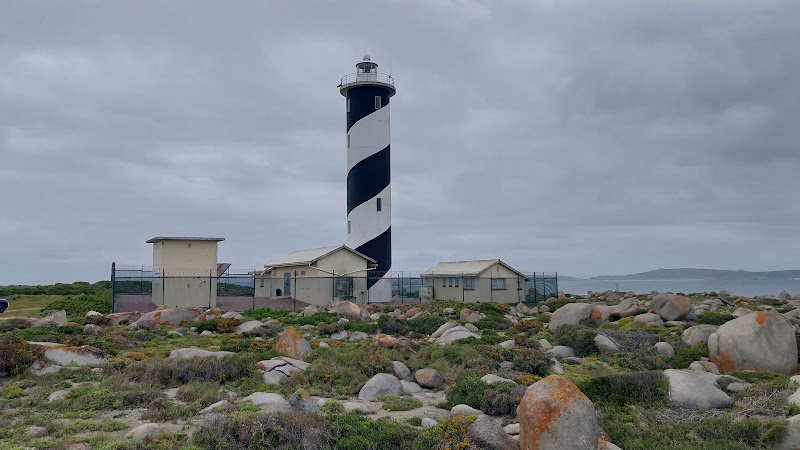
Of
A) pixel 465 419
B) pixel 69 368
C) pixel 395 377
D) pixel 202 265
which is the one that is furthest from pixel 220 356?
pixel 202 265

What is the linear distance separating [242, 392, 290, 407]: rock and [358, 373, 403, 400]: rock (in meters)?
1.68

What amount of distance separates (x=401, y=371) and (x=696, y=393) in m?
5.90

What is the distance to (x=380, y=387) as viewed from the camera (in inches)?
468

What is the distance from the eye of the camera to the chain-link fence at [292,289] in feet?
103

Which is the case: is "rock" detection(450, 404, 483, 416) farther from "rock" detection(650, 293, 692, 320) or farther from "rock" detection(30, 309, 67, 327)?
"rock" detection(30, 309, 67, 327)

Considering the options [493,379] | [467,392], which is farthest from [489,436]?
[493,379]

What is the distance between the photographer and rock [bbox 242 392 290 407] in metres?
10.4

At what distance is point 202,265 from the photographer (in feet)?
109

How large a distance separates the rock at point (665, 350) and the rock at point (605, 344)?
1044mm

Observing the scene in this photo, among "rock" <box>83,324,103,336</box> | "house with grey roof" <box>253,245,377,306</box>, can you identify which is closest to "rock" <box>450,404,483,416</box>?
"rock" <box>83,324,103,336</box>

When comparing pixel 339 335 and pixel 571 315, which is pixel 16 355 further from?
pixel 571 315

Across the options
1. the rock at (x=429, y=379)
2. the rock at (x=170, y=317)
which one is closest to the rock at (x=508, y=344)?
the rock at (x=429, y=379)

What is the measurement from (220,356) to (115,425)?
4464 millimetres

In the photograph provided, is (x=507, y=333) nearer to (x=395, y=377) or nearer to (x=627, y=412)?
(x=395, y=377)
